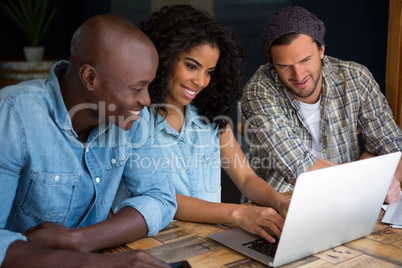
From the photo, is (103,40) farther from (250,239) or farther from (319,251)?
(319,251)

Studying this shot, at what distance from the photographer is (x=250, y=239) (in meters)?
1.37

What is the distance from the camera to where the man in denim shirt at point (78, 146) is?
117 centimetres

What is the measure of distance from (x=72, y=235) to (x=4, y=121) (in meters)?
0.34

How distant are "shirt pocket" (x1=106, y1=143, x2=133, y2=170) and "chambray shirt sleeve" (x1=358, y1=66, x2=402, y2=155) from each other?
4.68ft

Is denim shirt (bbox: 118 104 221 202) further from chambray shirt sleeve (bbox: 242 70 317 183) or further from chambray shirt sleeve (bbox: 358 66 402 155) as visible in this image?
chambray shirt sleeve (bbox: 358 66 402 155)

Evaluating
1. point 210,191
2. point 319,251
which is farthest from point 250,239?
point 210,191

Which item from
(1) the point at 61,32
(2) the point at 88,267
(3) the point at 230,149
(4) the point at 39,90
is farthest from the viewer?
(1) the point at 61,32

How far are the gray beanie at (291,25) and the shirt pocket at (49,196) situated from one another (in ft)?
4.23

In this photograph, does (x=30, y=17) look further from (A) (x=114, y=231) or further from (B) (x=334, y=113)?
(A) (x=114, y=231)

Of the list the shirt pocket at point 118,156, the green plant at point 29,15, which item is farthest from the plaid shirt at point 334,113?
the green plant at point 29,15

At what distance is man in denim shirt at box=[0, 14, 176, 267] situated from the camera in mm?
1167

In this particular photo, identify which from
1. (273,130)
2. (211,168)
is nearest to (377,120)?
(273,130)

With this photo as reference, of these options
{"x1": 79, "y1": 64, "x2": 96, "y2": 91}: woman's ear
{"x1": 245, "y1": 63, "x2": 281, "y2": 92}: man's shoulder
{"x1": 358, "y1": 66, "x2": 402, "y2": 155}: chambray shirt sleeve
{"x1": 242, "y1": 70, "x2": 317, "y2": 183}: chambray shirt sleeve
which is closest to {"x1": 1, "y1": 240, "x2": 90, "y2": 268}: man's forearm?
{"x1": 79, "y1": 64, "x2": 96, "y2": 91}: woman's ear

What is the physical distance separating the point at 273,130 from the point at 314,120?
321 millimetres
